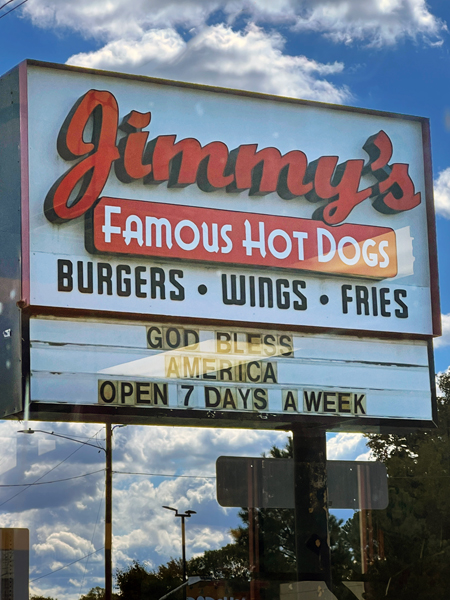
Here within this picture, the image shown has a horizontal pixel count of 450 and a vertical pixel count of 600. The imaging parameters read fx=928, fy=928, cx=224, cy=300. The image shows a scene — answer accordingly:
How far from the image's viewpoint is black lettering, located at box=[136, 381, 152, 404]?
5902mm

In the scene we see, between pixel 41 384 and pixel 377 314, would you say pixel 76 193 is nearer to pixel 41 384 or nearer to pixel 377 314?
pixel 41 384

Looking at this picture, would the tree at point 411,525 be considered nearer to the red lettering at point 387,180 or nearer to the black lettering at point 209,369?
the black lettering at point 209,369

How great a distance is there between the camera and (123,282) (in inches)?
238

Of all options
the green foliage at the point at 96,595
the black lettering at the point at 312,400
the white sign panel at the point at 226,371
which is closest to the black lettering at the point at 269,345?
the white sign panel at the point at 226,371

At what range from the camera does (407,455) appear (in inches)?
263

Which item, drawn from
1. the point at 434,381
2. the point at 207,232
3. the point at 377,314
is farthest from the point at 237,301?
the point at 434,381

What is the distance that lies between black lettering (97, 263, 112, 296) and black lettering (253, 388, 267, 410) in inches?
47.4

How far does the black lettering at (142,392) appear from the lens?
19.4 ft

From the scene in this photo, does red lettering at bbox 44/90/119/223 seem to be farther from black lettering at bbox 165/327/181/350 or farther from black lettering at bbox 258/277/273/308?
black lettering at bbox 258/277/273/308

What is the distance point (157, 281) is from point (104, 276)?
38 centimetres

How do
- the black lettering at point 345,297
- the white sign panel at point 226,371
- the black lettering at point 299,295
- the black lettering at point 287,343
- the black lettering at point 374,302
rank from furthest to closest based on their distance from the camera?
the black lettering at point 374,302 < the black lettering at point 345,297 < the black lettering at point 299,295 < the black lettering at point 287,343 < the white sign panel at point 226,371

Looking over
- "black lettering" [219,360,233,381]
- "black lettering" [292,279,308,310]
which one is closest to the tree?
"black lettering" [292,279,308,310]

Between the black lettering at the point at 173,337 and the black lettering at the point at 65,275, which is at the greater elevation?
the black lettering at the point at 65,275

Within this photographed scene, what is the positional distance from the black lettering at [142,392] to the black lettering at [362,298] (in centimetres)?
173
